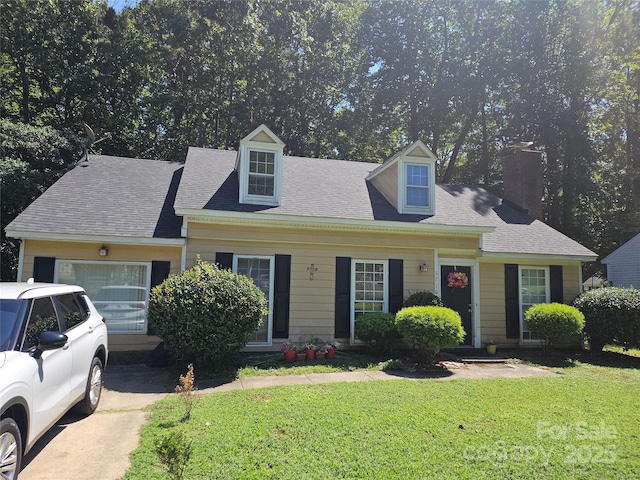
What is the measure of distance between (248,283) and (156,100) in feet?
53.4

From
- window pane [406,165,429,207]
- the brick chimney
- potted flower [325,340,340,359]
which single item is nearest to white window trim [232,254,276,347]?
potted flower [325,340,340,359]

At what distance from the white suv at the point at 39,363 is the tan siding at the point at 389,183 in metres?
8.22

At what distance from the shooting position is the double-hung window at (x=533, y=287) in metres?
11.6

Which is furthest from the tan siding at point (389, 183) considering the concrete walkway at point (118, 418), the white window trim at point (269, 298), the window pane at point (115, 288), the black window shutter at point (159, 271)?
the window pane at point (115, 288)

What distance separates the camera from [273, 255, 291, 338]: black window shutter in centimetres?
975

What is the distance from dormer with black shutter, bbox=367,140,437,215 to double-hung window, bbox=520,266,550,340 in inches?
132

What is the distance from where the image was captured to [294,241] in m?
9.91

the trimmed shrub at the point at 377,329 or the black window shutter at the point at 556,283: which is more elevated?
the black window shutter at the point at 556,283

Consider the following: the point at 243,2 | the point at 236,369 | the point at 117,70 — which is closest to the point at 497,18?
the point at 243,2

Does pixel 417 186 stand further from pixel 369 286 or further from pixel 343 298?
pixel 343 298

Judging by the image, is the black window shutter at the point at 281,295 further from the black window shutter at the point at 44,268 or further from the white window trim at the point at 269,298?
the black window shutter at the point at 44,268

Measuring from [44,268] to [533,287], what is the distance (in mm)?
12443

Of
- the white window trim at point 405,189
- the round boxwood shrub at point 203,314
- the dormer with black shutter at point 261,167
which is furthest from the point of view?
the white window trim at point 405,189

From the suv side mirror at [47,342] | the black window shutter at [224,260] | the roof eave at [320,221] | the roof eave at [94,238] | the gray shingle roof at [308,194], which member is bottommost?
the suv side mirror at [47,342]
